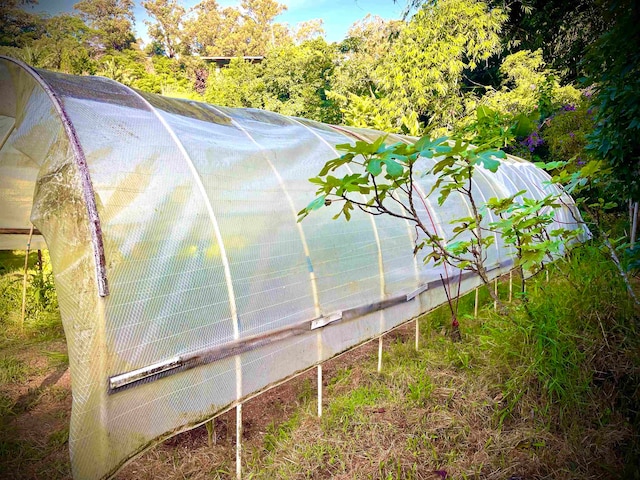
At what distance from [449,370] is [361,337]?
0.70 m

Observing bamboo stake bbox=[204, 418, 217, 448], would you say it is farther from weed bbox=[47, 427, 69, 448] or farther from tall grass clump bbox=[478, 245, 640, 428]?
tall grass clump bbox=[478, 245, 640, 428]

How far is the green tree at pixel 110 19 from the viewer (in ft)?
87.9

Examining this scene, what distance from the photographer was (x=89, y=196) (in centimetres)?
145

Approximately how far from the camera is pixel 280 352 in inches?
76.9

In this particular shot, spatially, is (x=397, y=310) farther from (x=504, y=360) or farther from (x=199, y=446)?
(x=199, y=446)

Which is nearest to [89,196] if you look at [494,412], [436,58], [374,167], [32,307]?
[374,167]

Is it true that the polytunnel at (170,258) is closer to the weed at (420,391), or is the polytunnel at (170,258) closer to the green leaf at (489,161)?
the weed at (420,391)

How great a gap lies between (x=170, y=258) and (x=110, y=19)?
35165mm

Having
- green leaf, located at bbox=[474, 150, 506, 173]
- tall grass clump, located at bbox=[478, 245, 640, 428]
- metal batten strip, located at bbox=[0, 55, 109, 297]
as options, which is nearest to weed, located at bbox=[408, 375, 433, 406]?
tall grass clump, located at bbox=[478, 245, 640, 428]

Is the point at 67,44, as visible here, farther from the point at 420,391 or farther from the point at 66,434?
the point at 420,391

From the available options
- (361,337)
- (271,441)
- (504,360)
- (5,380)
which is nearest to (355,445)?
(271,441)

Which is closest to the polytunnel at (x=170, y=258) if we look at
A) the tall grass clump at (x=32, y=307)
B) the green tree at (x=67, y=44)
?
the tall grass clump at (x=32, y=307)

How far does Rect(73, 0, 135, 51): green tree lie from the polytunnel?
31.0m

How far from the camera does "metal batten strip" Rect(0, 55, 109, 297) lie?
4.58ft
